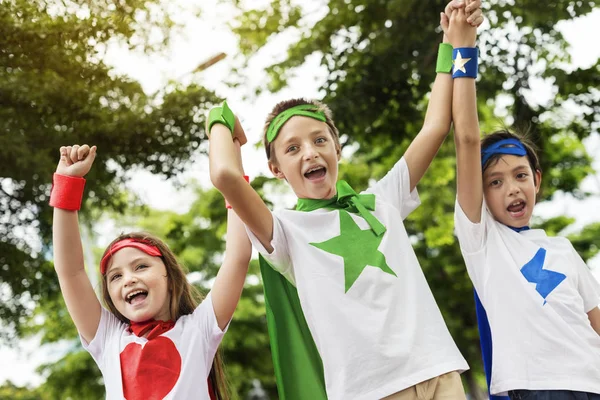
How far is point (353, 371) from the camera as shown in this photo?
7.55 ft

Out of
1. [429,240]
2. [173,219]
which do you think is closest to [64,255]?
[173,219]

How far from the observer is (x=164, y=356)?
103 inches

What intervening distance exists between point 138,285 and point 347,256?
87cm

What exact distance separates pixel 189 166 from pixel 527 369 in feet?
10.4

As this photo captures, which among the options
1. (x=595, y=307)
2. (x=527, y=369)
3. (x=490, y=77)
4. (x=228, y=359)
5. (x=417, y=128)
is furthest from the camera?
(x=228, y=359)

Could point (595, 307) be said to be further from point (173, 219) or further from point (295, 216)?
point (173, 219)

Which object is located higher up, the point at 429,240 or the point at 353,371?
the point at 429,240

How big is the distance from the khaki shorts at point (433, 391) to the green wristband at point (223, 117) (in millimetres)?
1136

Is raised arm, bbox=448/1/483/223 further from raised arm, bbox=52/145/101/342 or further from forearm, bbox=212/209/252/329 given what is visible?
raised arm, bbox=52/145/101/342

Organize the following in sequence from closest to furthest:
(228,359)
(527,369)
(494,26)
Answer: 1. (527,369)
2. (494,26)
3. (228,359)

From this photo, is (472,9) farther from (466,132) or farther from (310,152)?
(310,152)

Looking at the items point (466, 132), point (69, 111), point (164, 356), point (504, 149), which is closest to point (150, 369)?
point (164, 356)

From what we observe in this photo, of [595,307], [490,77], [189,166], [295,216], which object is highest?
[490,77]

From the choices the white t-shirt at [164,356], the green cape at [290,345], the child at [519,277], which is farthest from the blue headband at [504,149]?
the white t-shirt at [164,356]
